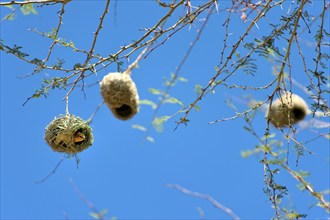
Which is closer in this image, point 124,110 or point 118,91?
point 118,91

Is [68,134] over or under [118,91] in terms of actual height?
over

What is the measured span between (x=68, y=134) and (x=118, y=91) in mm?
638

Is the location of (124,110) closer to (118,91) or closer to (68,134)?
(118,91)

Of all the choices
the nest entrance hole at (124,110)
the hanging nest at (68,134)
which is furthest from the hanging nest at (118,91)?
the hanging nest at (68,134)

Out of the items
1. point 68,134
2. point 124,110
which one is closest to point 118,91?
point 124,110

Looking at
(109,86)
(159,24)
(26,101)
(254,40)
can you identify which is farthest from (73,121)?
(254,40)

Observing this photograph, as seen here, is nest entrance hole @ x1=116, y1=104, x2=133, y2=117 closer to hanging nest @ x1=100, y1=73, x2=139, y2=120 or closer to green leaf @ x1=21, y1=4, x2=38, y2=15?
hanging nest @ x1=100, y1=73, x2=139, y2=120

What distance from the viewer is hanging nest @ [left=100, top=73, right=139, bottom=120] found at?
2.87 metres

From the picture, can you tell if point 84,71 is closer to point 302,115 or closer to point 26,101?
point 26,101

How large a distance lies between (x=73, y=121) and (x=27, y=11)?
71 cm

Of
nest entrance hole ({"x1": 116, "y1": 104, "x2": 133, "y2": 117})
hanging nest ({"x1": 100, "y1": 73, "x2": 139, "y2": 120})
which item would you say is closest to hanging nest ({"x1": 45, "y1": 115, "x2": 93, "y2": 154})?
nest entrance hole ({"x1": 116, "y1": 104, "x2": 133, "y2": 117})

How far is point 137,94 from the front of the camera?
3031mm

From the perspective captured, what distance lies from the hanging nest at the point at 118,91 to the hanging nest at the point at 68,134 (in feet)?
1.49

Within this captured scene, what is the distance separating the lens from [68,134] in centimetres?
338
